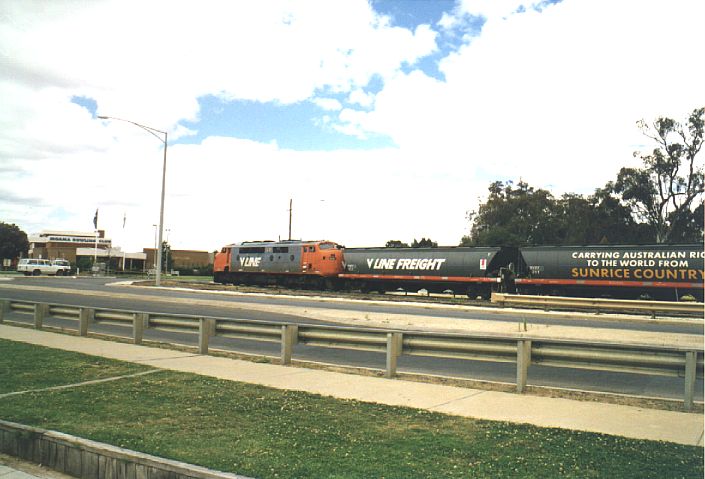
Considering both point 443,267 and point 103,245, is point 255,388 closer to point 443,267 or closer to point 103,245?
point 443,267

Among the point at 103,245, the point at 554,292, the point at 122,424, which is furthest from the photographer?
the point at 103,245

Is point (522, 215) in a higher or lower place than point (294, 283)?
higher

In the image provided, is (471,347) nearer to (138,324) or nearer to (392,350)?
(392,350)

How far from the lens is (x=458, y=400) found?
7977 mm

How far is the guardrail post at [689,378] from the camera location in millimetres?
7414

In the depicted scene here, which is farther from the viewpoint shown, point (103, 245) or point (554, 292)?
point (103, 245)

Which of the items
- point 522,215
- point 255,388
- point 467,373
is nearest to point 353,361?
point 467,373

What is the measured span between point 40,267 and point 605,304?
5839 cm

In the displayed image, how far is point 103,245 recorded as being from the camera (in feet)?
427

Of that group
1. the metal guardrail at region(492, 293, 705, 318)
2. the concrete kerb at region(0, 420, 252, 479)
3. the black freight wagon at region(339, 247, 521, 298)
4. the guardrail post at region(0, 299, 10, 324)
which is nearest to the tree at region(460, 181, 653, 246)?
the black freight wagon at region(339, 247, 521, 298)

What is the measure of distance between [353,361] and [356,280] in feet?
99.9

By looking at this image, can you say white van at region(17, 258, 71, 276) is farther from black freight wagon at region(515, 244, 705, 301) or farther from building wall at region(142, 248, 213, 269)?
building wall at region(142, 248, 213, 269)

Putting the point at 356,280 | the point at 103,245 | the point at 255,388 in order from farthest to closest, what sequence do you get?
the point at 103,245 → the point at 356,280 → the point at 255,388

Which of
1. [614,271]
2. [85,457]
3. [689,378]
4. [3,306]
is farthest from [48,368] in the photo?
[614,271]
